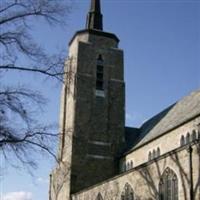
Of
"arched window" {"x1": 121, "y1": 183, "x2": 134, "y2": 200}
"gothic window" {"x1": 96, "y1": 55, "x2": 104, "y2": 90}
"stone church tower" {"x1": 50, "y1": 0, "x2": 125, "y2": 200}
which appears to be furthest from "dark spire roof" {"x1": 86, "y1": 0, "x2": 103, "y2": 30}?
"arched window" {"x1": 121, "y1": 183, "x2": 134, "y2": 200}

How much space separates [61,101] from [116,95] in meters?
6.40

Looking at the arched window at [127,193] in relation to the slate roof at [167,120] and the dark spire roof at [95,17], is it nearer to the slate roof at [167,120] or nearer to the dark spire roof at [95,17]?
the slate roof at [167,120]

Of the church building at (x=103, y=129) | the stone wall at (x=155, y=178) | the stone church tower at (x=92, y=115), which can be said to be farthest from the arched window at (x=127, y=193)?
the stone church tower at (x=92, y=115)

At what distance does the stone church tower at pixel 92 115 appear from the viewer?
141 feet

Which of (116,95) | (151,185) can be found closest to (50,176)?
(116,95)

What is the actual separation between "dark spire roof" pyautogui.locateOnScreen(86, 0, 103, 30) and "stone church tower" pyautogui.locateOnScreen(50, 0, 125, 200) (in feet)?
1.72

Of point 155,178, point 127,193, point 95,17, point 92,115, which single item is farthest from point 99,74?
point 155,178

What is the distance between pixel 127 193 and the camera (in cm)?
3139

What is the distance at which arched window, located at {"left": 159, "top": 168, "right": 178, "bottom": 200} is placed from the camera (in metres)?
26.2

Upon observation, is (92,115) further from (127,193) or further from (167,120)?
(127,193)

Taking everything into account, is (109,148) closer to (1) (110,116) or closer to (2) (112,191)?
(1) (110,116)

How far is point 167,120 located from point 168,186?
14.2 m

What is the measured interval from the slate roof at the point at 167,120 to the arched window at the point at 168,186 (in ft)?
25.4

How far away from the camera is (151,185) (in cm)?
2830
